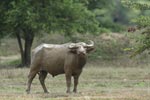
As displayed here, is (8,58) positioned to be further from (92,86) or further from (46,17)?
(92,86)

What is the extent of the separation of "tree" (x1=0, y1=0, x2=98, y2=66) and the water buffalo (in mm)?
13826

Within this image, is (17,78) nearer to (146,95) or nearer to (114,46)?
(146,95)

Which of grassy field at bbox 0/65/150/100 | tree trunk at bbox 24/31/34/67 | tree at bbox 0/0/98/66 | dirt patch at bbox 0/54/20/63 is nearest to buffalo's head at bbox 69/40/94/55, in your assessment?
grassy field at bbox 0/65/150/100

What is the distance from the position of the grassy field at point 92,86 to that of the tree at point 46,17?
5.49 metres

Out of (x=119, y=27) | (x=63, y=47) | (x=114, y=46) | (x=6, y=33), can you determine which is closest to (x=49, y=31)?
(x=6, y=33)

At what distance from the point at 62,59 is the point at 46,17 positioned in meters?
15.5

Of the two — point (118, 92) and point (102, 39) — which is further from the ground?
point (118, 92)

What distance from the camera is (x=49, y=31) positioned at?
35312 millimetres

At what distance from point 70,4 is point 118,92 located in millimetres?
16286

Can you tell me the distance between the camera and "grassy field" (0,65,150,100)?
59.7 feet

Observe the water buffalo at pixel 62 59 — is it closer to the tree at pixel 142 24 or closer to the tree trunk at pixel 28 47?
the tree at pixel 142 24

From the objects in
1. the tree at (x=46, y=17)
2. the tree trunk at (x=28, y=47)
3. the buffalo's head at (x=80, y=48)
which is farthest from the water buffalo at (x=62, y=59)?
the tree trunk at (x=28, y=47)

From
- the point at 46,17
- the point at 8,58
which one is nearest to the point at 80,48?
the point at 46,17

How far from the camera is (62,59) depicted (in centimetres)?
1992
